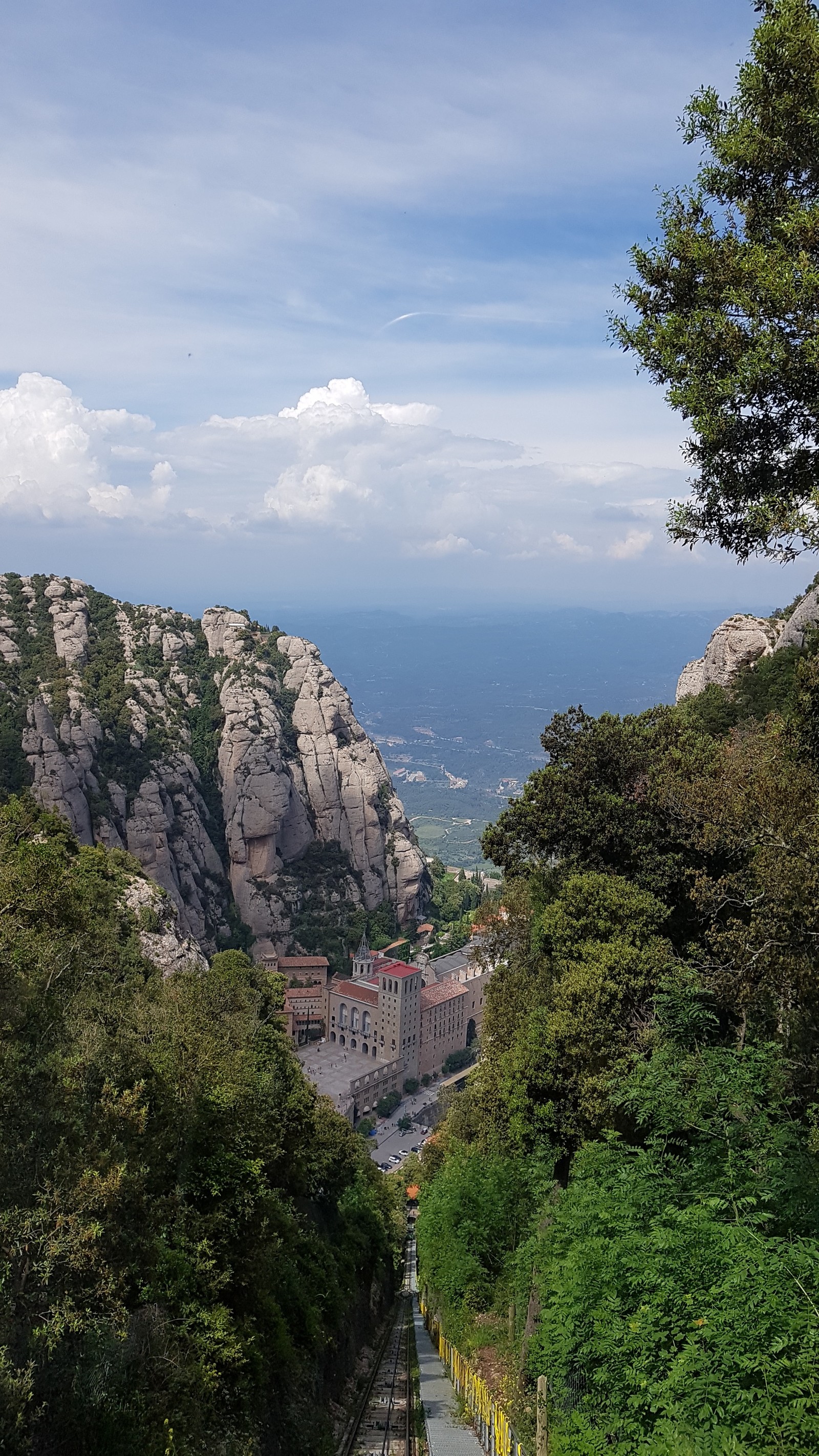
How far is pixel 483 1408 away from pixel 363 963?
80.7 meters

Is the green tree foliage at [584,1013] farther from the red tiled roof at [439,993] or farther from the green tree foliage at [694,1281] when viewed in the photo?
the red tiled roof at [439,993]

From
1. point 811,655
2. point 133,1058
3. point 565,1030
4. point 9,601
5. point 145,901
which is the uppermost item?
point 9,601

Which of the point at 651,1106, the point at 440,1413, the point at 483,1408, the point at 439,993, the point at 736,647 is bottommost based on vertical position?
the point at 439,993

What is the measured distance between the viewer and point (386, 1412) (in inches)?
654

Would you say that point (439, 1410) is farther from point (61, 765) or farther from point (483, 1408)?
point (61, 765)

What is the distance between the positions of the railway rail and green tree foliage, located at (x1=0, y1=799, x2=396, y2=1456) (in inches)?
33.2

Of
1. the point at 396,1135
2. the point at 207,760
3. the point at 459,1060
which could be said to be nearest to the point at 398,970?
the point at 396,1135

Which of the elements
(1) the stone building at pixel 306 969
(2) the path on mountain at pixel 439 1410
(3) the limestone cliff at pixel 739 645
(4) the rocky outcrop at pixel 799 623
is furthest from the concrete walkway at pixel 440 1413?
(1) the stone building at pixel 306 969

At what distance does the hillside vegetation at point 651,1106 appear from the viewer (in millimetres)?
6129

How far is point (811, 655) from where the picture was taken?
38.7ft

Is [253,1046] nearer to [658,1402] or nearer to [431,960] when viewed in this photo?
[658,1402]

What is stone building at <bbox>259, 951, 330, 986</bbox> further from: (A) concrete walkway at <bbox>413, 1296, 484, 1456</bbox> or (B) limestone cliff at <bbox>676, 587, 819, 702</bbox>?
(A) concrete walkway at <bbox>413, 1296, 484, 1456</bbox>

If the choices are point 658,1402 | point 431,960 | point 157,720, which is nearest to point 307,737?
point 157,720

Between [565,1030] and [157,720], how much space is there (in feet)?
263
